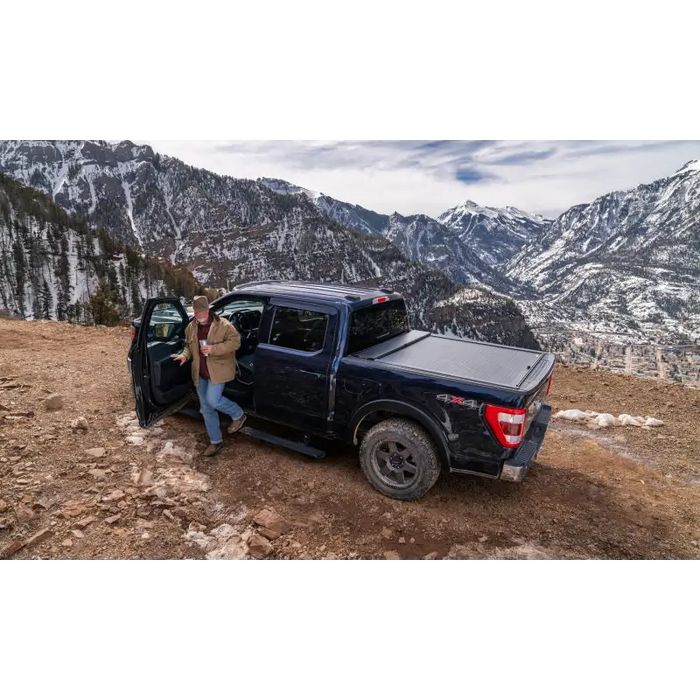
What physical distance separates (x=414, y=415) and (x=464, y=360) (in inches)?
36.1

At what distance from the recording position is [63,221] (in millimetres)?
107500

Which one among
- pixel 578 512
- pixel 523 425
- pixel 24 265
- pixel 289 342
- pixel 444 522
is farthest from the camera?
pixel 24 265

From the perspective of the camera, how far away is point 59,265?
99.2m

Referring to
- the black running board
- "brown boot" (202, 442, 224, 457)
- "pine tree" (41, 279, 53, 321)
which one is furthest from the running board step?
"pine tree" (41, 279, 53, 321)

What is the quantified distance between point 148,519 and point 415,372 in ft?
8.97

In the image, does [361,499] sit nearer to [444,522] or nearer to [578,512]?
[444,522]

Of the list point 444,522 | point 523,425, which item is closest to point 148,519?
point 444,522

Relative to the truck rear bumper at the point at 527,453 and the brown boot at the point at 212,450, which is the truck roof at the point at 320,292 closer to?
the brown boot at the point at 212,450

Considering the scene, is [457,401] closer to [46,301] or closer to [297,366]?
[297,366]

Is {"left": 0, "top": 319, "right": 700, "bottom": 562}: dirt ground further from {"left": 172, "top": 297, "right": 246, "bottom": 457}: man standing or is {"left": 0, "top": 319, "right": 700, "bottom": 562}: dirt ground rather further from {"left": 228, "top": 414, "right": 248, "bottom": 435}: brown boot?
{"left": 172, "top": 297, "right": 246, "bottom": 457}: man standing

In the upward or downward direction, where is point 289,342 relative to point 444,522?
upward

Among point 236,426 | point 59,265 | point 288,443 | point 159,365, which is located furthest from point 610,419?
point 59,265

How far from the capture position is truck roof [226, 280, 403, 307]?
485 cm

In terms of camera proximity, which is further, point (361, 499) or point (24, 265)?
point (24, 265)
